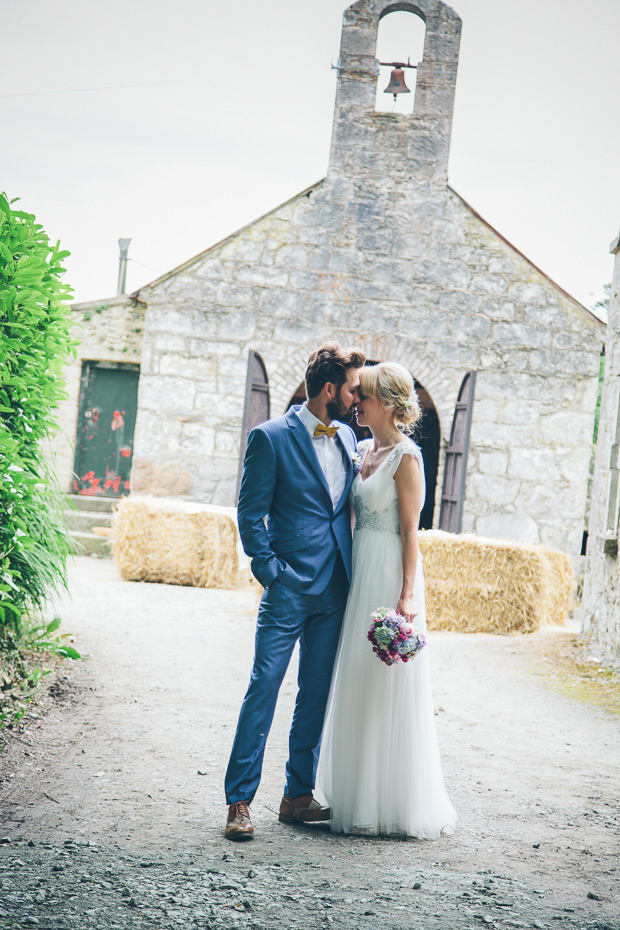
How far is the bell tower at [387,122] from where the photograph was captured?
35.4ft

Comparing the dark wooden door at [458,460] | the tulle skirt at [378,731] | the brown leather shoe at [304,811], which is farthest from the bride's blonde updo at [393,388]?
the dark wooden door at [458,460]

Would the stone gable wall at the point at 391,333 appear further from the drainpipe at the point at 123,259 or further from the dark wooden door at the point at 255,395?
the drainpipe at the point at 123,259

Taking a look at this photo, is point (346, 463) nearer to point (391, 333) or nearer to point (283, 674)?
point (283, 674)

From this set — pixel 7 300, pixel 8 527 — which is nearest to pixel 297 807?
pixel 8 527

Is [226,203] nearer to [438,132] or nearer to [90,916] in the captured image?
[438,132]

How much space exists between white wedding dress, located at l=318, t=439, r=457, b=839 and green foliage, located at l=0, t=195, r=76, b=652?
1.54 metres

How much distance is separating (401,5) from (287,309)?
403 centimetres

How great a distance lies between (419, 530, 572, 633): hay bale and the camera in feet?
27.9

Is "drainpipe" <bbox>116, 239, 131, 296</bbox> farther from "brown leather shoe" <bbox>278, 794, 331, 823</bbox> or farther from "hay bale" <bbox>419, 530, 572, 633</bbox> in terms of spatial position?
"brown leather shoe" <bbox>278, 794, 331, 823</bbox>

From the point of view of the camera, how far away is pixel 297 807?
3.22 meters

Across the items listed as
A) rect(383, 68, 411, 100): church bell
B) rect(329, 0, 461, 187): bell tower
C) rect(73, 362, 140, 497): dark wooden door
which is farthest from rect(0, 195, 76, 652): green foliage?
rect(383, 68, 411, 100): church bell

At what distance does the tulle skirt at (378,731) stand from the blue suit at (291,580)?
0.07 metres

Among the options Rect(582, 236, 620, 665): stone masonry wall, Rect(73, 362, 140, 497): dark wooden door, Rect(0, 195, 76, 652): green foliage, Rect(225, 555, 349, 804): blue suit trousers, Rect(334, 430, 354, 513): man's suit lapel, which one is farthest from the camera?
Rect(73, 362, 140, 497): dark wooden door

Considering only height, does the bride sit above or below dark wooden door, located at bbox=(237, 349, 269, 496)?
below
